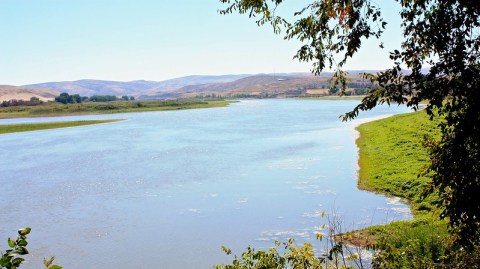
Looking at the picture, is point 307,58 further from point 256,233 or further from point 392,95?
point 256,233

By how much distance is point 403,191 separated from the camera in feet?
76.3

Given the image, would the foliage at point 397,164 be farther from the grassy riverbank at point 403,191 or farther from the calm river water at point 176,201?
the calm river water at point 176,201

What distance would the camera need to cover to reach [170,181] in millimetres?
29500

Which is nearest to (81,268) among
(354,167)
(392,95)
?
(392,95)

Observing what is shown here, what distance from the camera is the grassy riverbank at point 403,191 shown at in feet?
33.1

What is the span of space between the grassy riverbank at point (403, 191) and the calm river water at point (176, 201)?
1059 mm

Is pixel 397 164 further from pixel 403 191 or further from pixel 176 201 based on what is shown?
pixel 176 201

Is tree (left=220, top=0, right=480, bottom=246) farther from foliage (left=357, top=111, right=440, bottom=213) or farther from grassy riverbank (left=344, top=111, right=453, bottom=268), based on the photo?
foliage (left=357, top=111, right=440, bottom=213)

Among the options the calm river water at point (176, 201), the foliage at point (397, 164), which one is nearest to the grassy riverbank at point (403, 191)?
the foliage at point (397, 164)

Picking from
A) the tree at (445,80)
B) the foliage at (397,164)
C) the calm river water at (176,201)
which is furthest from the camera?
the foliage at (397,164)

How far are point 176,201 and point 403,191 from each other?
1137 cm

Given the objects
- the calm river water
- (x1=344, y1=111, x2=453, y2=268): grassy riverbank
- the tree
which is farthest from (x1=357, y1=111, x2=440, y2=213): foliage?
the tree

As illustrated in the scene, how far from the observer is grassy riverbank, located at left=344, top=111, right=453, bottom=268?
1008 centimetres

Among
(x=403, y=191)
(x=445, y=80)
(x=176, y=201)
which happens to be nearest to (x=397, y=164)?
(x=403, y=191)
